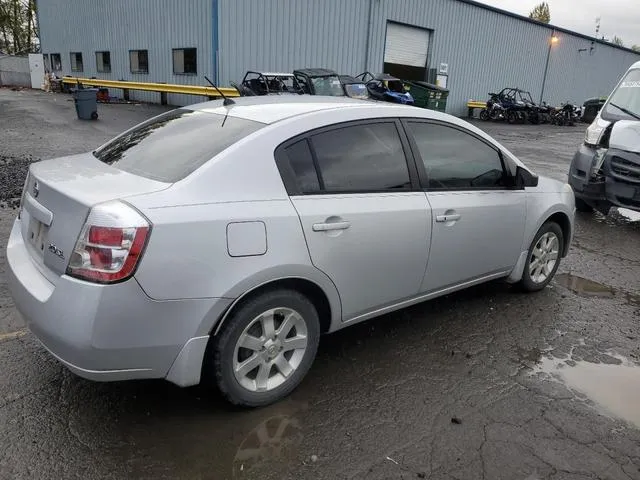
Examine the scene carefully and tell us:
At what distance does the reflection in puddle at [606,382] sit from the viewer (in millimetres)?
3189

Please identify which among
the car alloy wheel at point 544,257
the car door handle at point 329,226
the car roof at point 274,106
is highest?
the car roof at point 274,106

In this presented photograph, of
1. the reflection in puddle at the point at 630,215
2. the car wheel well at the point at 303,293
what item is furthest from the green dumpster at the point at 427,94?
the car wheel well at the point at 303,293

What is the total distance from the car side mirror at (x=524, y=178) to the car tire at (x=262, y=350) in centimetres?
215

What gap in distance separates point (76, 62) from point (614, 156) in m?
Result: 30.8

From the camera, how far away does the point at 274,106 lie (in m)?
3.36

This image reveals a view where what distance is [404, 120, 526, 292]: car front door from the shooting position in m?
3.60

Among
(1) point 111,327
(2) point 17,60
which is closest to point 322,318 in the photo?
(1) point 111,327

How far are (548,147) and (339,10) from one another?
378 inches

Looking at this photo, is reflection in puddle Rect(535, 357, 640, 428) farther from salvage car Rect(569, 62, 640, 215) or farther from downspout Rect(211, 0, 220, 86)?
downspout Rect(211, 0, 220, 86)

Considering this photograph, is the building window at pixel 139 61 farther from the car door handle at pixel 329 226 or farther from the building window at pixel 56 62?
the car door handle at pixel 329 226

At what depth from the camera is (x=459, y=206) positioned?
3682 mm

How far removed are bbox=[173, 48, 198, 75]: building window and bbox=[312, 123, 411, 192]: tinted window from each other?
18004 millimetres

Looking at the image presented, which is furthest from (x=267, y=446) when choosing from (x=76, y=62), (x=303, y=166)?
(x=76, y=62)

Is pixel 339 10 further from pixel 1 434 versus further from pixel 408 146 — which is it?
pixel 1 434
